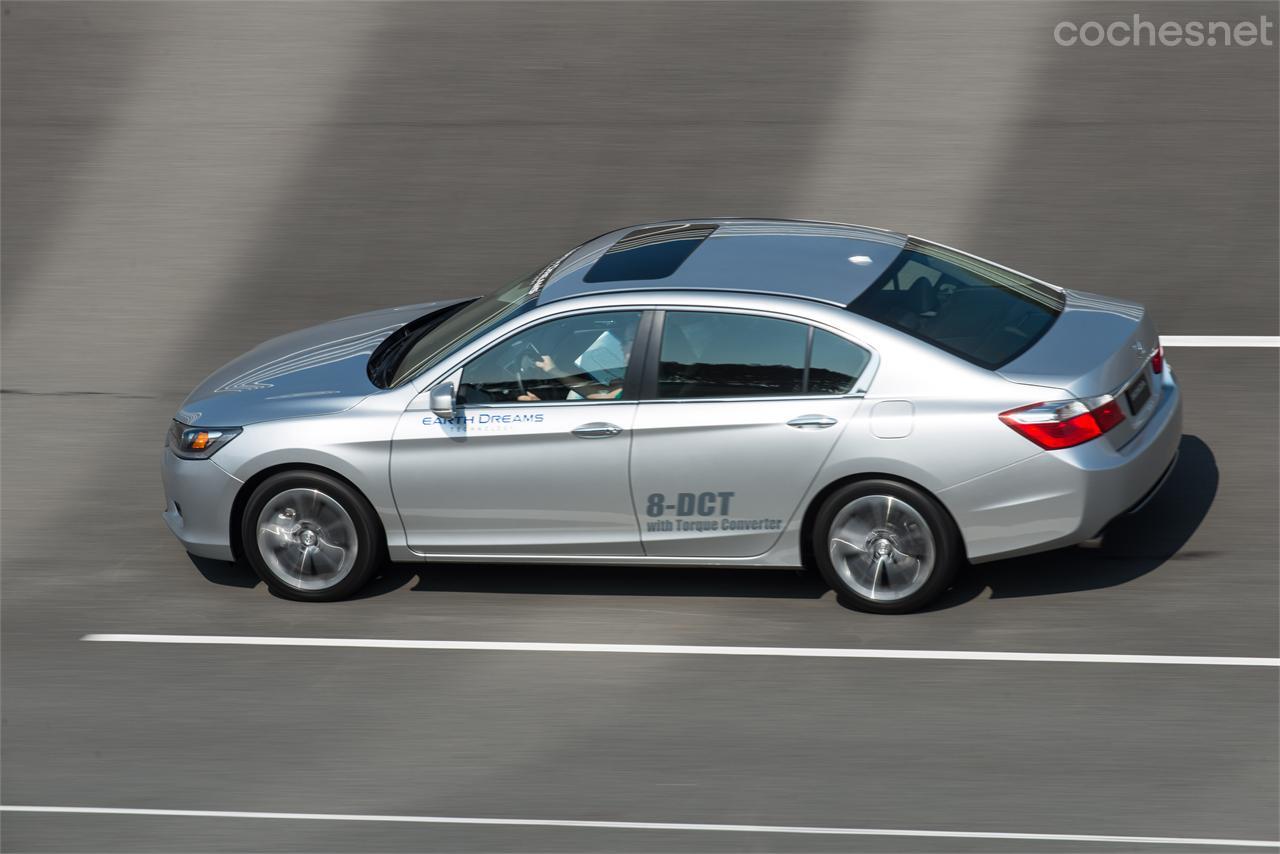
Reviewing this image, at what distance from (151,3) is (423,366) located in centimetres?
934

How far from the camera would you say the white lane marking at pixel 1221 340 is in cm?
1027

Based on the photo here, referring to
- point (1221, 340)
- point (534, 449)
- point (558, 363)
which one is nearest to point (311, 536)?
point (534, 449)

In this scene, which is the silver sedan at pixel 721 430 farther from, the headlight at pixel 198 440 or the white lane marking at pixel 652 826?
the white lane marking at pixel 652 826

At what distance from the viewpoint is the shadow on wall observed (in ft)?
25.2

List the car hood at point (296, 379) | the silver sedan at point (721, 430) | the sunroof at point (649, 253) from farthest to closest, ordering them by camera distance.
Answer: the car hood at point (296, 379) → the sunroof at point (649, 253) → the silver sedan at point (721, 430)

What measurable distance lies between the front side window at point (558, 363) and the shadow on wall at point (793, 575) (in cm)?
105

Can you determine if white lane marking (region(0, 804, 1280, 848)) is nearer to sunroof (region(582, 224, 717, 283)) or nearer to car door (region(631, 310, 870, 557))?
car door (region(631, 310, 870, 557))

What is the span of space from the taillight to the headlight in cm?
375

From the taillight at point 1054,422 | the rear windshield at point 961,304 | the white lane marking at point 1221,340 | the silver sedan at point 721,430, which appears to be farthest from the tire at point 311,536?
the white lane marking at point 1221,340

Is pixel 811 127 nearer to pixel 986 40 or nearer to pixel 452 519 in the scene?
pixel 986 40

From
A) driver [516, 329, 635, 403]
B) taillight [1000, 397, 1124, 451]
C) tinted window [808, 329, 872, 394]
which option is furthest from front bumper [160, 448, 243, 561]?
taillight [1000, 397, 1124, 451]

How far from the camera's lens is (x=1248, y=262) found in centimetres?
1108

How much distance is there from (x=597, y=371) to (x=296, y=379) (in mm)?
1678

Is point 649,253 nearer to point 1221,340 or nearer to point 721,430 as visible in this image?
point 721,430
